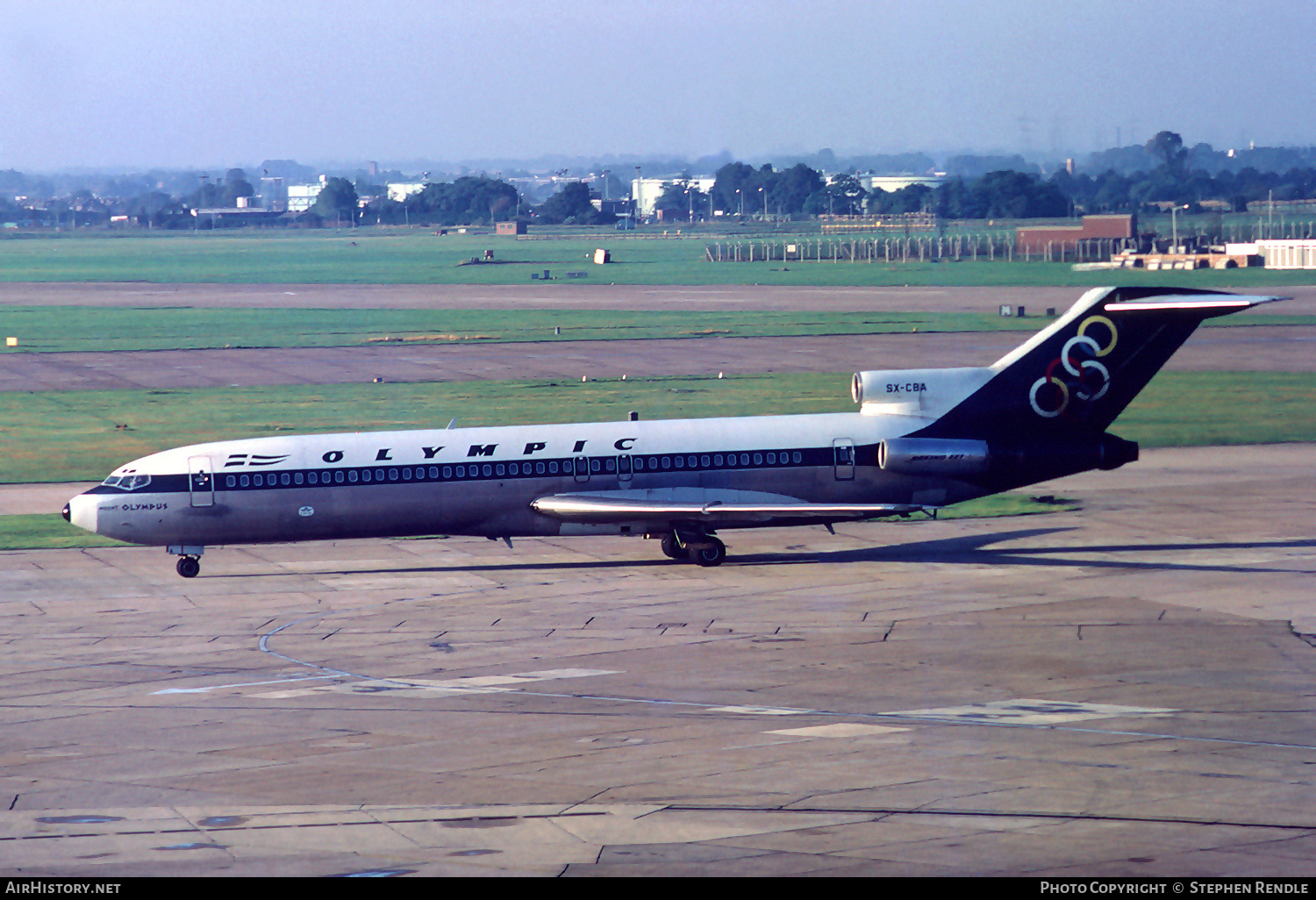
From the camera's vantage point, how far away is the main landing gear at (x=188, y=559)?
40.0 meters

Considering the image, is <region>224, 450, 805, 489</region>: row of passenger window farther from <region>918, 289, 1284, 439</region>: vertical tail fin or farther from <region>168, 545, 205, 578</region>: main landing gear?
<region>918, 289, 1284, 439</region>: vertical tail fin

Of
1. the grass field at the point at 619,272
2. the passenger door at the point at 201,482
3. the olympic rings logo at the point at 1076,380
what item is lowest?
the passenger door at the point at 201,482

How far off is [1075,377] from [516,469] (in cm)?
1457

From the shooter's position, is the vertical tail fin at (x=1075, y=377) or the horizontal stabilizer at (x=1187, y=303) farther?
the vertical tail fin at (x=1075, y=377)

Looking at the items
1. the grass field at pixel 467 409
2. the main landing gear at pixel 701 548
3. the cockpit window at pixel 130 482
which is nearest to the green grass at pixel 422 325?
the grass field at pixel 467 409

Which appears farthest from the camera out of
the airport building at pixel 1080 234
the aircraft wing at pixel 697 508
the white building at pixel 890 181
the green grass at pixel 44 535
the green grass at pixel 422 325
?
the white building at pixel 890 181

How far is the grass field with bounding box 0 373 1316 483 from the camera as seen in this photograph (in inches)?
2394

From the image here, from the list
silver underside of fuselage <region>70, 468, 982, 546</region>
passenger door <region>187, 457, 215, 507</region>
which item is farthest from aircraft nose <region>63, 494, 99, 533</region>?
passenger door <region>187, 457, 215, 507</region>

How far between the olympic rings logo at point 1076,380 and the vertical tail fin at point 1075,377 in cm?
2

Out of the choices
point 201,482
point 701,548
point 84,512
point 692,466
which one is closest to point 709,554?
point 701,548

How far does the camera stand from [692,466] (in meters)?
39.8

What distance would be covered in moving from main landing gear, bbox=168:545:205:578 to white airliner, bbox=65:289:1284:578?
0.14ft

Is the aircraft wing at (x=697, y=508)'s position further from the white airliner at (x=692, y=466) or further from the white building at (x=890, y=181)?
the white building at (x=890, y=181)

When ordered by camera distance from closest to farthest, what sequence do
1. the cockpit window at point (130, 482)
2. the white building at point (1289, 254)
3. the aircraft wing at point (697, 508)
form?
the aircraft wing at point (697, 508) < the cockpit window at point (130, 482) < the white building at point (1289, 254)
